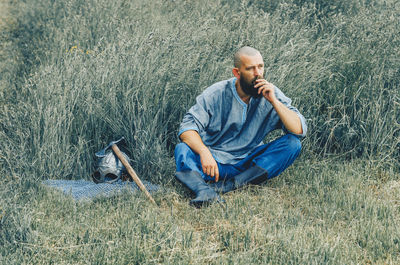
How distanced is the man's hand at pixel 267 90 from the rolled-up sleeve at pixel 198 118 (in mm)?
491

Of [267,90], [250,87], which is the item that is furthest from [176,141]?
[267,90]

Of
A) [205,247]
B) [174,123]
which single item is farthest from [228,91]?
[205,247]

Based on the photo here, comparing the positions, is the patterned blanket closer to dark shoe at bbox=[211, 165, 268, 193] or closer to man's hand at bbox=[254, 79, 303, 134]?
dark shoe at bbox=[211, 165, 268, 193]

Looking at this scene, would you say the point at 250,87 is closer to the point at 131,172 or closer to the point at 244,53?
the point at 244,53

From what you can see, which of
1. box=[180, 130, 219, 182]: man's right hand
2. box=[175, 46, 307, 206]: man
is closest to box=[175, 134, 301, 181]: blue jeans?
box=[175, 46, 307, 206]: man

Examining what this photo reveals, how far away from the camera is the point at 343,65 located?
4.98 m

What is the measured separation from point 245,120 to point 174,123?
942mm

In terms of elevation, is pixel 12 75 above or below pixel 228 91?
below

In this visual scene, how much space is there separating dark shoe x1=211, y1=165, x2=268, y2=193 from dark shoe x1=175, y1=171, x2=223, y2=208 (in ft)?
0.68

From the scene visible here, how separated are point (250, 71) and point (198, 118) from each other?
573mm

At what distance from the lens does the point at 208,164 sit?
3.72 meters

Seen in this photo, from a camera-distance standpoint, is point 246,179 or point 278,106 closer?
point 278,106

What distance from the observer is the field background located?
304cm

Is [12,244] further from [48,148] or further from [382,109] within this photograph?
[382,109]
